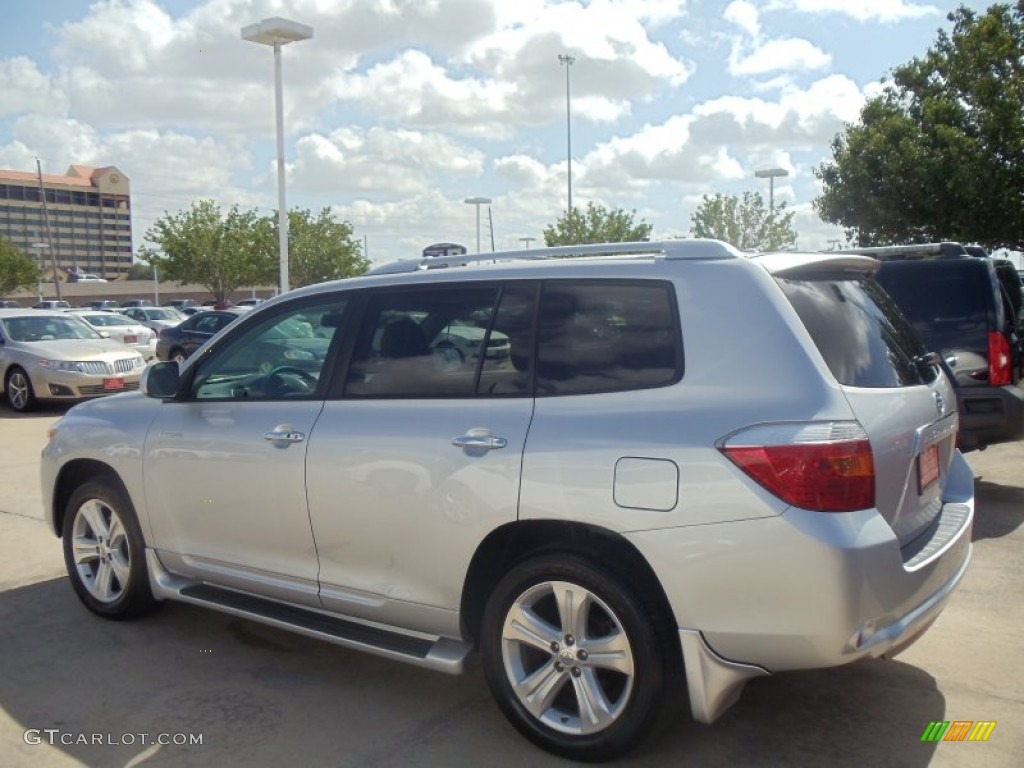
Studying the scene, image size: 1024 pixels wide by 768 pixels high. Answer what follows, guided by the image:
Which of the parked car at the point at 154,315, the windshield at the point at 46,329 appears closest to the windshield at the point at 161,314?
the parked car at the point at 154,315

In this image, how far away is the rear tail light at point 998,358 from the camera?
23.4ft

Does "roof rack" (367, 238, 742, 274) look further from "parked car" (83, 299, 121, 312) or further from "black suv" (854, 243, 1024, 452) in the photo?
"parked car" (83, 299, 121, 312)

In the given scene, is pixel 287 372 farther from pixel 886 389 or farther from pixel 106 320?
pixel 106 320

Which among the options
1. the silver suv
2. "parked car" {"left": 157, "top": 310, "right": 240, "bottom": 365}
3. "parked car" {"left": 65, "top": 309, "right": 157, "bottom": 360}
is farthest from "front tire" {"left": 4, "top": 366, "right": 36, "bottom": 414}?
the silver suv

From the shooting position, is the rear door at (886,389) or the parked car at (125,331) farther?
the parked car at (125,331)

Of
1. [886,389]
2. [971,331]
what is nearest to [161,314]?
[971,331]

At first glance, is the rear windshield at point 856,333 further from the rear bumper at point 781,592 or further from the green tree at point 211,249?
the green tree at point 211,249

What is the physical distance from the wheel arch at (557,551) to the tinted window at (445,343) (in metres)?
0.54

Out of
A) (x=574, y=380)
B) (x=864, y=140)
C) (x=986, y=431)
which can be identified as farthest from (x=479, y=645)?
(x=864, y=140)

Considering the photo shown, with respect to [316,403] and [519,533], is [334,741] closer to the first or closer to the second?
[519,533]

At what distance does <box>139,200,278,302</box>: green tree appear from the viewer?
146 feet

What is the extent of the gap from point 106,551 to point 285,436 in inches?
62.9

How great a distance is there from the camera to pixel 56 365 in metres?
14.2

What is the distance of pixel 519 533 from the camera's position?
11.8 feet
